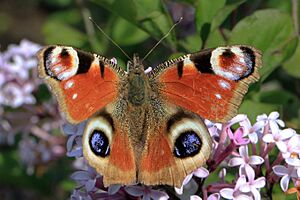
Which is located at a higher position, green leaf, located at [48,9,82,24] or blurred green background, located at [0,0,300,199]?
green leaf, located at [48,9,82,24]

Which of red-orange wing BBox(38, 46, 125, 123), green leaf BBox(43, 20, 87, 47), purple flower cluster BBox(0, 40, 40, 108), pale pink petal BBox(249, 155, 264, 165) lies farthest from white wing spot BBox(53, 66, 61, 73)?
green leaf BBox(43, 20, 87, 47)

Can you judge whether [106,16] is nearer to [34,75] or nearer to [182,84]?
[34,75]

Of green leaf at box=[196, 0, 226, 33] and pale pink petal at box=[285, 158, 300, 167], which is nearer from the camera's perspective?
pale pink petal at box=[285, 158, 300, 167]

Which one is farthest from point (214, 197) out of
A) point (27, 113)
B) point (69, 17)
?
point (69, 17)

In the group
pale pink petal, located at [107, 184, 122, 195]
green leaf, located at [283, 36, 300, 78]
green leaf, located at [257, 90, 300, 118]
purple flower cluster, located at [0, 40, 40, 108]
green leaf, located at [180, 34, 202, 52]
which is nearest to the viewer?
pale pink petal, located at [107, 184, 122, 195]

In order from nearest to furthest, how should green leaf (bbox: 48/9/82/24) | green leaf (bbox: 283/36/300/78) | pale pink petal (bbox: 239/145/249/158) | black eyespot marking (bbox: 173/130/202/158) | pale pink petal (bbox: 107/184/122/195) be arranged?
black eyespot marking (bbox: 173/130/202/158) → pale pink petal (bbox: 107/184/122/195) → pale pink petal (bbox: 239/145/249/158) → green leaf (bbox: 283/36/300/78) → green leaf (bbox: 48/9/82/24)

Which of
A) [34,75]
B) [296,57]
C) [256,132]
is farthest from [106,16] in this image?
[256,132]

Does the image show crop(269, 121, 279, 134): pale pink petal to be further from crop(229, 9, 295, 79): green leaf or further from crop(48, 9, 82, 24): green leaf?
crop(48, 9, 82, 24): green leaf
